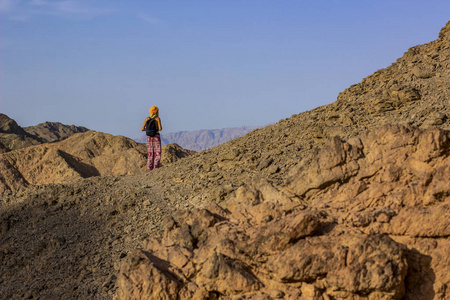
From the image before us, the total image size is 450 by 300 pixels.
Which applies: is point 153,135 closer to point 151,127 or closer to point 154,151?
point 151,127

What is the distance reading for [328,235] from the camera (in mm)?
7430

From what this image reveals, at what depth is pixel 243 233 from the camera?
7750 mm

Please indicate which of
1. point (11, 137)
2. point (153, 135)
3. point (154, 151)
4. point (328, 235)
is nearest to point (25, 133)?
point (11, 137)

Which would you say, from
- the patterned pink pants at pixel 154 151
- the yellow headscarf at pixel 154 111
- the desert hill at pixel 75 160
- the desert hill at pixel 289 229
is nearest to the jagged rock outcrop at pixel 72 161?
the desert hill at pixel 75 160

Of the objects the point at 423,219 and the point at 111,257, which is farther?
the point at 111,257

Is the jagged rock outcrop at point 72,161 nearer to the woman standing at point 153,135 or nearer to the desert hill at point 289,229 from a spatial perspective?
the woman standing at point 153,135

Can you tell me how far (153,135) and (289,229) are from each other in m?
9.40

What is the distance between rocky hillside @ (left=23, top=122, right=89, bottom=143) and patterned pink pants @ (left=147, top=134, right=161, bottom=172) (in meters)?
31.2

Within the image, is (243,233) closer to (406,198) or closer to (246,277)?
(246,277)

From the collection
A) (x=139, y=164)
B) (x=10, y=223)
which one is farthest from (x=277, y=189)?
(x=139, y=164)

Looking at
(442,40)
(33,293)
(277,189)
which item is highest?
(442,40)

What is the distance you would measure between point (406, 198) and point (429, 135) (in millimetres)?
1176

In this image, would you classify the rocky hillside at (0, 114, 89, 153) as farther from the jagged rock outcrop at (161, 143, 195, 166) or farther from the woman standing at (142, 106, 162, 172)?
the woman standing at (142, 106, 162, 172)

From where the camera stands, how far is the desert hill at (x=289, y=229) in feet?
22.9
